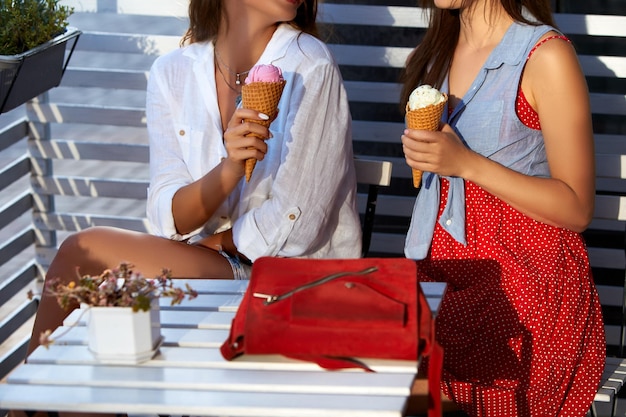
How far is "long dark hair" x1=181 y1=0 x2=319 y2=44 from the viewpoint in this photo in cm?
333

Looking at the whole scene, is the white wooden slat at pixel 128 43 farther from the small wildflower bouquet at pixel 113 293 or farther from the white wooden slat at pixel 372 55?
the small wildflower bouquet at pixel 113 293

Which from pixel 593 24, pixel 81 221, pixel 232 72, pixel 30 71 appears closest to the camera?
pixel 232 72

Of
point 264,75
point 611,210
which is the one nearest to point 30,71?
point 264,75

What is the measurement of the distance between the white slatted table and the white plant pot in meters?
0.02

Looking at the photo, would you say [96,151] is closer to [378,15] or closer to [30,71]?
[30,71]

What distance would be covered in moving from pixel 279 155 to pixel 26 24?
982mm

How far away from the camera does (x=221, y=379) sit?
2.06 m

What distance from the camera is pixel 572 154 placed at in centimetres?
276

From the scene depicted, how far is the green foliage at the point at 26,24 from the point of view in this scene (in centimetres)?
333

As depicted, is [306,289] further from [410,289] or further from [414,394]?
[414,394]

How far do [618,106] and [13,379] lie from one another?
267cm

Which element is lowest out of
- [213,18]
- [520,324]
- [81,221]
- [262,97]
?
[81,221]

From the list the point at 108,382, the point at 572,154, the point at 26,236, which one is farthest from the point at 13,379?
the point at 26,236

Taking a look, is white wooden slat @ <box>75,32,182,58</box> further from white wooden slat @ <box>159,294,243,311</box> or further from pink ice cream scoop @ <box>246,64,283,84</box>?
white wooden slat @ <box>159,294,243,311</box>
